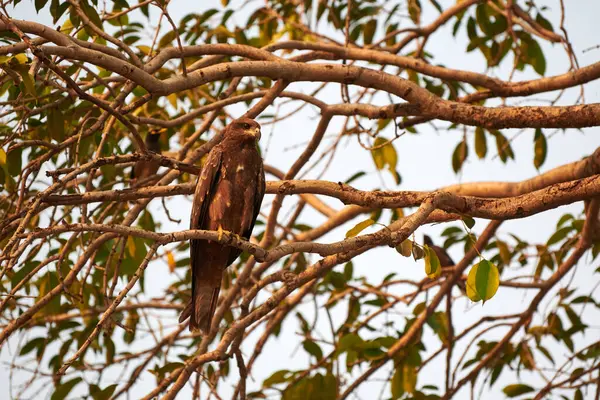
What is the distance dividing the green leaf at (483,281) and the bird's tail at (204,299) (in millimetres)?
2047

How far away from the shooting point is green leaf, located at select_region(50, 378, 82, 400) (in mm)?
4883

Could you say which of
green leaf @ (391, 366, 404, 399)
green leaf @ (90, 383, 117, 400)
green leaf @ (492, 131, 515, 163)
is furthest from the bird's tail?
green leaf @ (492, 131, 515, 163)

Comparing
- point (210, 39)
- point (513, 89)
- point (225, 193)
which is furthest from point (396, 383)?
point (210, 39)

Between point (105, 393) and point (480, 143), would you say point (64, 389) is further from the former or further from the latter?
point (480, 143)

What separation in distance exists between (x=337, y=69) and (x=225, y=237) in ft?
4.17

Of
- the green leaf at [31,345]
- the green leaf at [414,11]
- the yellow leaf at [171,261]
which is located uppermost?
the green leaf at [414,11]

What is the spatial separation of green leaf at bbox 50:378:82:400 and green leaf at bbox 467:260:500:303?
2.83 meters

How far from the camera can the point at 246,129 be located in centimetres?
534

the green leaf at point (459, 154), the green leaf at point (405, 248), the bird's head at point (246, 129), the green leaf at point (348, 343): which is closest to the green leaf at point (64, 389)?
the green leaf at point (348, 343)

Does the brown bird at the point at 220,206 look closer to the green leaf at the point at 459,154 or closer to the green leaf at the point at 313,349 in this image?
the green leaf at the point at 313,349

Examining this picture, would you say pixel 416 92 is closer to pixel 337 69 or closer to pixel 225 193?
pixel 337 69

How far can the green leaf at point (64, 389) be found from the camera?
4.88m

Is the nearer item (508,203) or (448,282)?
(508,203)

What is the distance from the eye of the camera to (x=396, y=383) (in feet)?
18.6
